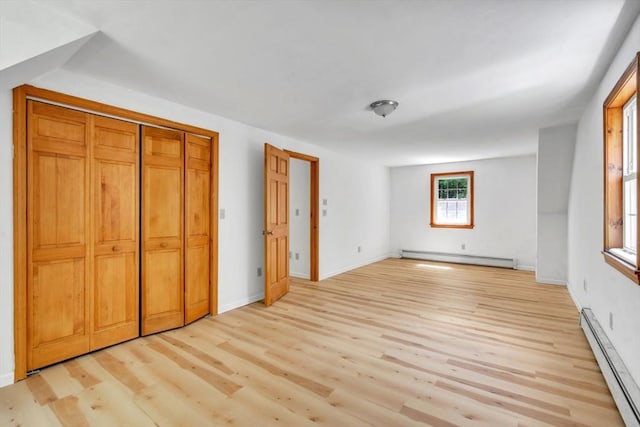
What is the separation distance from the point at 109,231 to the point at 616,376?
401 cm

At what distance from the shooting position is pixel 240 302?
397 centimetres

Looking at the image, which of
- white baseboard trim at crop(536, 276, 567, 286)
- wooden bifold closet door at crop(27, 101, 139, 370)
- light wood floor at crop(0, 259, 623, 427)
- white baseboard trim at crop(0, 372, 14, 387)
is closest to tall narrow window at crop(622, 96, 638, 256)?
light wood floor at crop(0, 259, 623, 427)

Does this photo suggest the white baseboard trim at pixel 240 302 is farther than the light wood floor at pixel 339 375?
Yes

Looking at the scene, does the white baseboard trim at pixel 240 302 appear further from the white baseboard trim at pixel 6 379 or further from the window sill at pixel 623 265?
the window sill at pixel 623 265

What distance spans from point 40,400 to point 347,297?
328 centimetres

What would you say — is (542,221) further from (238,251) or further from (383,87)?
(238,251)

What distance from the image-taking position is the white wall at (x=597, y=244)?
192 centimetres

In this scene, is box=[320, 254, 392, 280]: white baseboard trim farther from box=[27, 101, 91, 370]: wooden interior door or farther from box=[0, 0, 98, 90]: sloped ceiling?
box=[0, 0, 98, 90]: sloped ceiling

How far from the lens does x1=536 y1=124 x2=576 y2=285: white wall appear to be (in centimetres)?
431

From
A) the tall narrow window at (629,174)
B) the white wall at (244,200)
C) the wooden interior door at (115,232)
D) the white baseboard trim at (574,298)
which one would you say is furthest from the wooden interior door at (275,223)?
the white baseboard trim at (574,298)

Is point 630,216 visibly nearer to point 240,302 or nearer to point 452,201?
point 240,302

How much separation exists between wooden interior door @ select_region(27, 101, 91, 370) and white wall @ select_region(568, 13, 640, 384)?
3995 mm

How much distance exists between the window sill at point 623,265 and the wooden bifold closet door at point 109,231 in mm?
3638

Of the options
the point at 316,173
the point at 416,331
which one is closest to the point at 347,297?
the point at 416,331
